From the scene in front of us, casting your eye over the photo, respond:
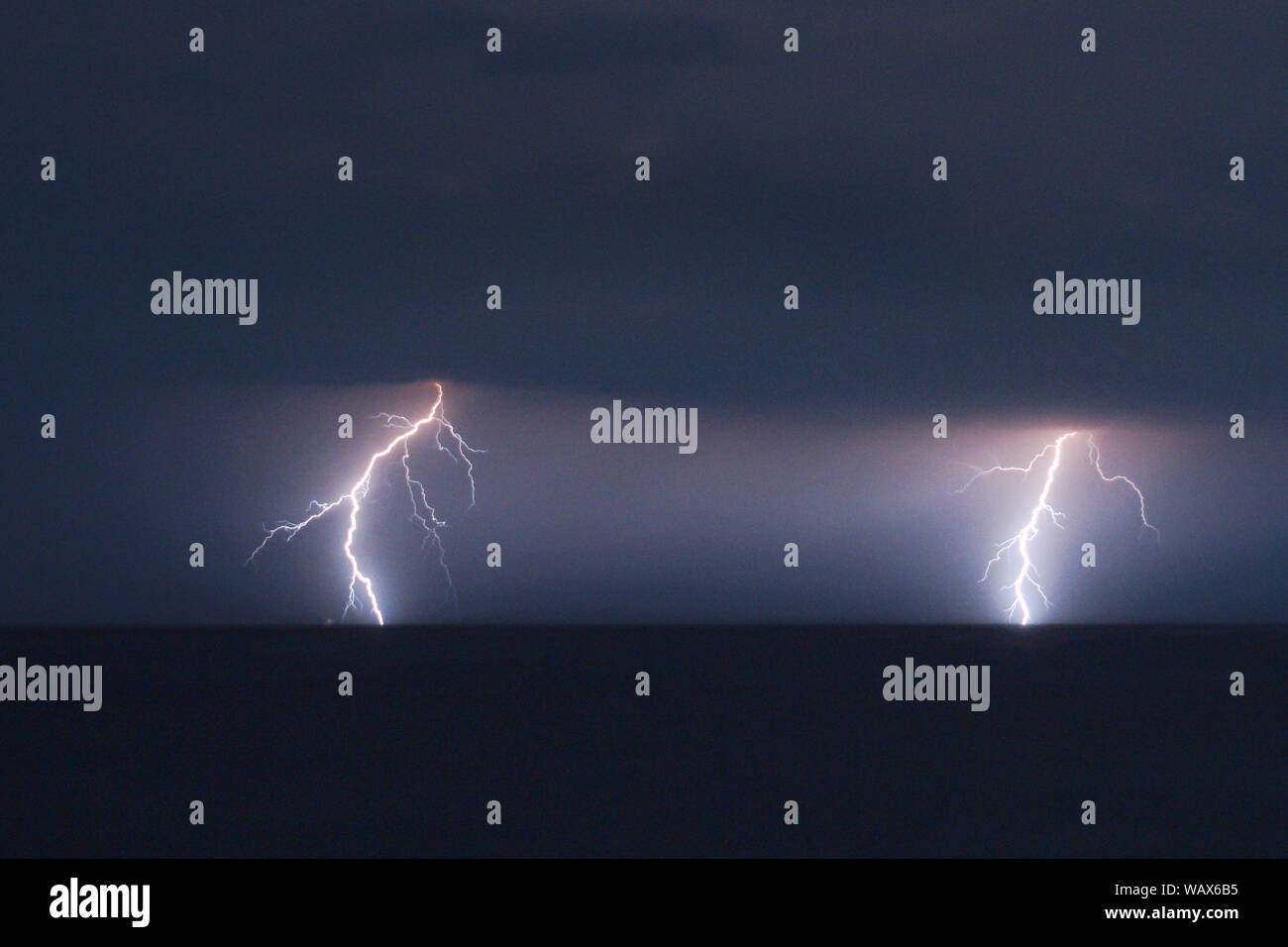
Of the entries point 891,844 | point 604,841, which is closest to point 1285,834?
point 891,844

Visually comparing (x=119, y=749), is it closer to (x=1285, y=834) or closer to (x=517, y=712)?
(x=517, y=712)

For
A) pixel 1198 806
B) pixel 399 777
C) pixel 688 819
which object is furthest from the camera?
pixel 399 777

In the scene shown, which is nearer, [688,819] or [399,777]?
[688,819]

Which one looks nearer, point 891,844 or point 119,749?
point 891,844
